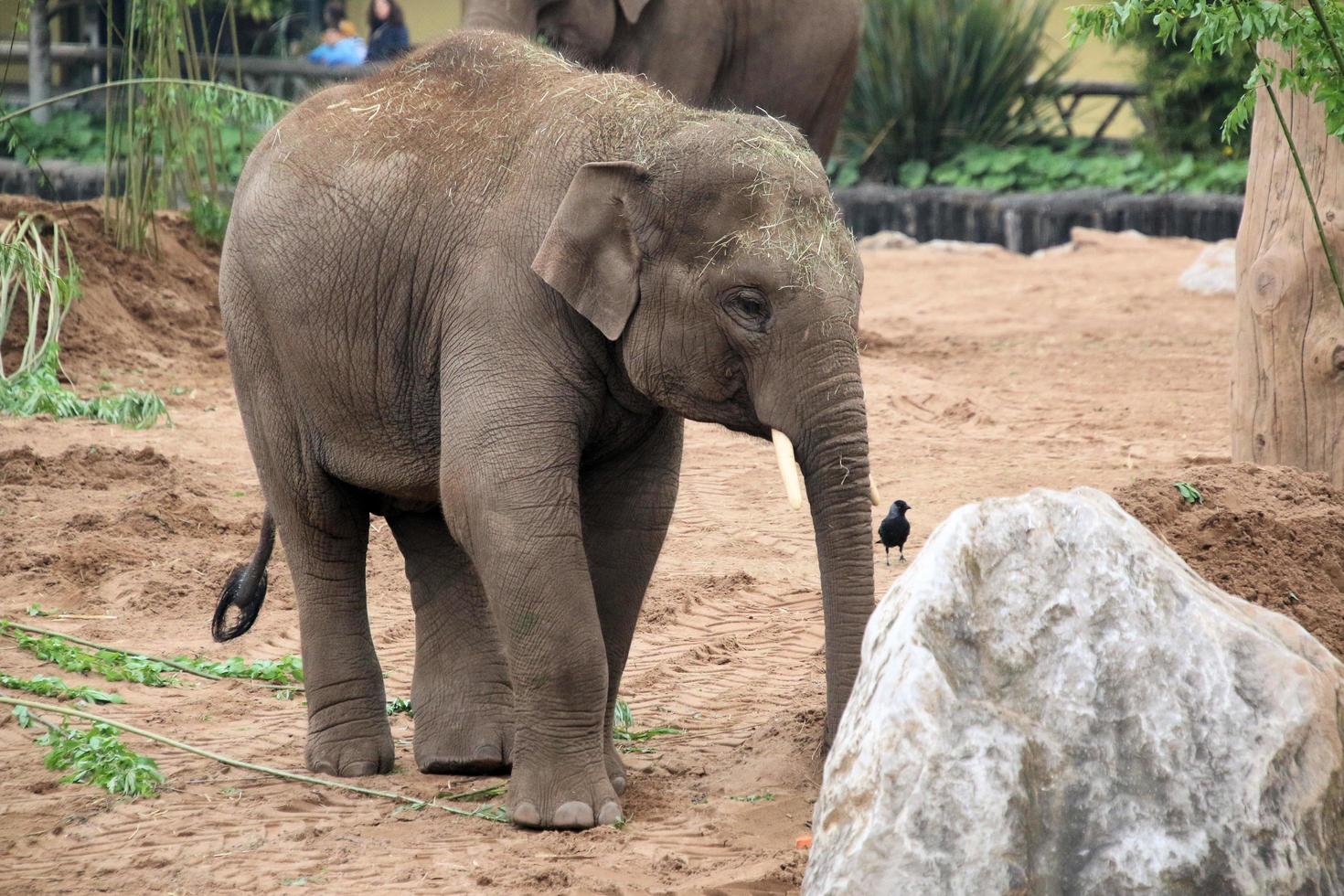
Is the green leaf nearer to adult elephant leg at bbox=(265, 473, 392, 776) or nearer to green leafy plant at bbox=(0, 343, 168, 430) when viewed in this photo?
green leafy plant at bbox=(0, 343, 168, 430)

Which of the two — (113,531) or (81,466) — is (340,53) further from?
(113,531)

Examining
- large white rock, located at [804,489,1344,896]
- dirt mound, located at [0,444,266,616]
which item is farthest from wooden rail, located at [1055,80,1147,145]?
large white rock, located at [804,489,1344,896]

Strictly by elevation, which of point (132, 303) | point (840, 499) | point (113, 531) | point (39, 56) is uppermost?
point (39, 56)

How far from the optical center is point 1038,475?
905cm

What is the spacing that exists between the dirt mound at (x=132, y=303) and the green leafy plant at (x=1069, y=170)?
832 cm

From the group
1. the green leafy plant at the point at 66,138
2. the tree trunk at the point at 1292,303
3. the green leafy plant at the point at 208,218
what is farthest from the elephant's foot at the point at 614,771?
the green leafy plant at the point at 66,138

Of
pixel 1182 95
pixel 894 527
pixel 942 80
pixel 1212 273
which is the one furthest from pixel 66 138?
pixel 894 527

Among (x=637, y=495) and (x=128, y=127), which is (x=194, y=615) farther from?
(x=128, y=127)

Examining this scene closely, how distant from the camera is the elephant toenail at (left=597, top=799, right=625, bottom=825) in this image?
482 cm

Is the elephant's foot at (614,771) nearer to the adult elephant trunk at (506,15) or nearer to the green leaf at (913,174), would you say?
the adult elephant trunk at (506,15)

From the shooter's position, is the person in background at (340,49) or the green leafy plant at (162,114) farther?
the person in background at (340,49)

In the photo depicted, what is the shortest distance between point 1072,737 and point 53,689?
3888 millimetres

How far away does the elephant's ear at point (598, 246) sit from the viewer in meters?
4.67

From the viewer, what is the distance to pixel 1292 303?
23.1ft
